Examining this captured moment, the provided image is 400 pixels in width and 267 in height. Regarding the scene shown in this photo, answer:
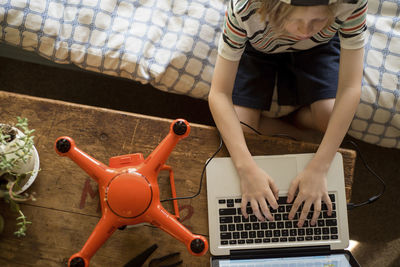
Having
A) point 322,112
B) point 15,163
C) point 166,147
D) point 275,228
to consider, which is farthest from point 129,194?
point 322,112

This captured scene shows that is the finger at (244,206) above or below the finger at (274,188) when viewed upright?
below

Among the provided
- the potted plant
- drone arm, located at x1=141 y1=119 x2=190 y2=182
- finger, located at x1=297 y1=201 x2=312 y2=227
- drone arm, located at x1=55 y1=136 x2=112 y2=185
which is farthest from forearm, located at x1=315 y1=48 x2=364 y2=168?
the potted plant

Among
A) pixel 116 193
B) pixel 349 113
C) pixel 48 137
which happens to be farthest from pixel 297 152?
pixel 48 137

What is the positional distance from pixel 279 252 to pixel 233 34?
533mm

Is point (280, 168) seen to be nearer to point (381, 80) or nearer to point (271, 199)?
point (271, 199)

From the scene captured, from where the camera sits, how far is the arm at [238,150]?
85 centimetres

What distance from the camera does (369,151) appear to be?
55.2 inches

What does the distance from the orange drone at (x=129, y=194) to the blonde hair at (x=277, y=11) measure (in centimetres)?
29

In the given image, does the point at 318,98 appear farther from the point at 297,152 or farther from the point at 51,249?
the point at 51,249

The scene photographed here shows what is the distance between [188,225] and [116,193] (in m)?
0.24

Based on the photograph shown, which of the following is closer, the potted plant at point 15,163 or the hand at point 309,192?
the potted plant at point 15,163

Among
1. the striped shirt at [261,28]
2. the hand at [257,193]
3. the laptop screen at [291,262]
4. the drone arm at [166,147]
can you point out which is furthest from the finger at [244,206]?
the striped shirt at [261,28]

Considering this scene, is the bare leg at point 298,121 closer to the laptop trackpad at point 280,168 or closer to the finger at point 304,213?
the laptop trackpad at point 280,168

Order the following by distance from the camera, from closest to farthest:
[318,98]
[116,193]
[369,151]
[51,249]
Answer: [116,193]
[51,249]
[318,98]
[369,151]
